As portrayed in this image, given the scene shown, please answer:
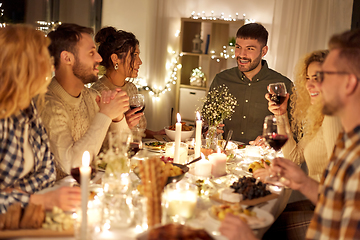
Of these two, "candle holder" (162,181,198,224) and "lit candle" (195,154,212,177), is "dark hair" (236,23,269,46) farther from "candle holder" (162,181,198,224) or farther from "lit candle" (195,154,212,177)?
"candle holder" (162,181,198,224)

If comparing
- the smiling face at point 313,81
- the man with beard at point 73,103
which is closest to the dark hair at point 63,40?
the man with beard at point 73,103

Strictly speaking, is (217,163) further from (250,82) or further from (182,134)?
(250,82)

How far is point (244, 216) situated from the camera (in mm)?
1323

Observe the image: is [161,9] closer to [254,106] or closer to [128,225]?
[254,106]

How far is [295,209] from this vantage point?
2117 mm

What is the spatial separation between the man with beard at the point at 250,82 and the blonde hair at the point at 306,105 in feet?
2.09

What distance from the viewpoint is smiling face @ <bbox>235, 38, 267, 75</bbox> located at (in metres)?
3.26

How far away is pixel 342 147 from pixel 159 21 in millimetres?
4919

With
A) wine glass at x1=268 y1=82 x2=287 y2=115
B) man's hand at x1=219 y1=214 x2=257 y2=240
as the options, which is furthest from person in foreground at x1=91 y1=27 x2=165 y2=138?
man's hand at x1=219 y1=214 x2=257 y2=240

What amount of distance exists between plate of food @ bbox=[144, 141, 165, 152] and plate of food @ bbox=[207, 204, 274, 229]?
3.21ft

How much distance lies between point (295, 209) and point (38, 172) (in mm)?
1443

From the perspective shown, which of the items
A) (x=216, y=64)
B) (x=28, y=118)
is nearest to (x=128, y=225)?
(x=28, y=118)

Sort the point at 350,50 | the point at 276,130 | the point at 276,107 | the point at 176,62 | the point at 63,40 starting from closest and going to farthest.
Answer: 1. the point at 350,50
2. the point at 276,130
3. the point at 63,40
4. the point at 276,107
5. the point at 176,62

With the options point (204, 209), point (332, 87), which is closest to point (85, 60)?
point (204, 209)
